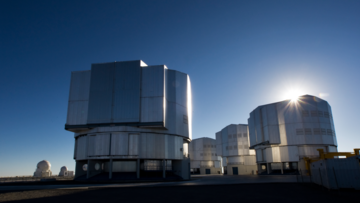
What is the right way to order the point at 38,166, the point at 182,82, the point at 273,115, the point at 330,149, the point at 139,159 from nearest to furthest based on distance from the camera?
the point at 139,159 < the point at 182,82 < the point at 330,149 < the point at 273,115 < the point at 38,166

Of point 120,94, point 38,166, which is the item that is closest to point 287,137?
point 120,94

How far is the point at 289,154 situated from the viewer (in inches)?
2199

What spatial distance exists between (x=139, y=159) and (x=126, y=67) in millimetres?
15941

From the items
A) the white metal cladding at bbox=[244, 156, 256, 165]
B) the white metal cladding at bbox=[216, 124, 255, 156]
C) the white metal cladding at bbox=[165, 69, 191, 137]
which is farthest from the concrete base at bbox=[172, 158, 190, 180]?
the white metal cladding at bbox=[244, 156, 256, 165]

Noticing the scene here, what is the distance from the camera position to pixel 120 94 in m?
40.5

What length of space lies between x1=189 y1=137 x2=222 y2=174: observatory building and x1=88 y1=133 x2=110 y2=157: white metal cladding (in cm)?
6572

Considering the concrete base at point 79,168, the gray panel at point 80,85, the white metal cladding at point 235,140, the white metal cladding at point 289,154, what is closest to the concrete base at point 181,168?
the concrete base at point 79,168

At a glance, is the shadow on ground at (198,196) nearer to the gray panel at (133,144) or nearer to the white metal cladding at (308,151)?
the gray panel at (133,144)

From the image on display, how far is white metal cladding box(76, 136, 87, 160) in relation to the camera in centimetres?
4099

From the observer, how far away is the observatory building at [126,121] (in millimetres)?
38719

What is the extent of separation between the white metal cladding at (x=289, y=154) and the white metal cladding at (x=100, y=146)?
4104 centimetres

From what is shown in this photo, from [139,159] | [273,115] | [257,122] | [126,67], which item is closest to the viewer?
[139,159]

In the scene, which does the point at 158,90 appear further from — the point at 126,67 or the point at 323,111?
the point at 323,111

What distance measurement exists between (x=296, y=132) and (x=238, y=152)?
26.8 metres
